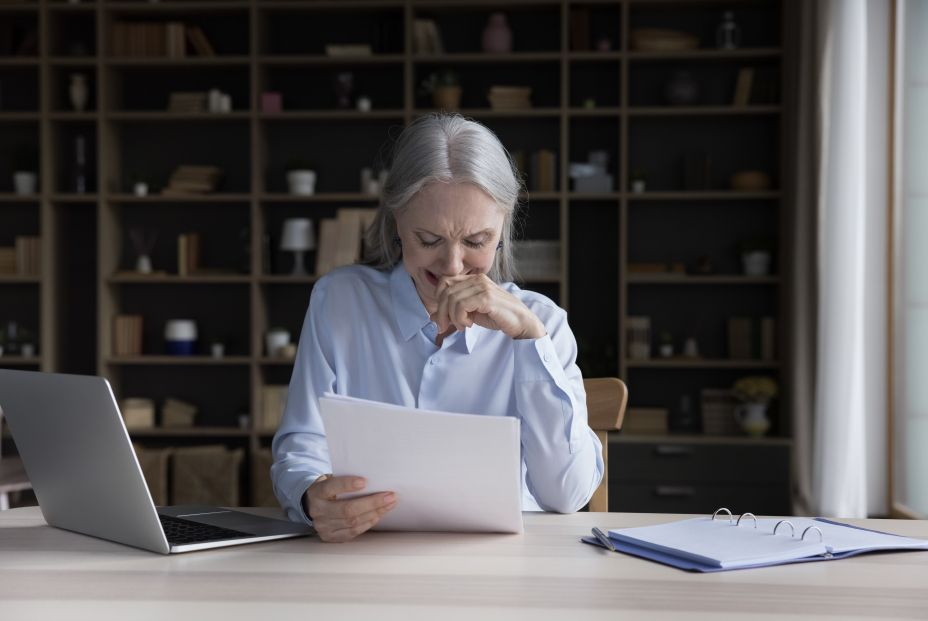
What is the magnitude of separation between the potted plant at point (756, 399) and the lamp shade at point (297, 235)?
2.04m

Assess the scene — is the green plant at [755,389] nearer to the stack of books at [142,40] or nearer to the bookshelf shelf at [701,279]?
the bookshelf shelf at [701,279]

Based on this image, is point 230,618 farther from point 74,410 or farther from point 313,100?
point 313,100

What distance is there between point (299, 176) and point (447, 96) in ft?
2.53

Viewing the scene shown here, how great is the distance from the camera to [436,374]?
1856mm

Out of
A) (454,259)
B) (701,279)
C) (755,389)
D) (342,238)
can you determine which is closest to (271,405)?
(342,238)

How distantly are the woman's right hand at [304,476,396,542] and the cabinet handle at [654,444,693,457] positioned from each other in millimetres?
3204

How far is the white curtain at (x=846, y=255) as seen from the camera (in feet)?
12.5

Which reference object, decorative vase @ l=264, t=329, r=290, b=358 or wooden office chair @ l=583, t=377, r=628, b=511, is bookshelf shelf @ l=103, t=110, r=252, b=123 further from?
wooden office chair @ l=583, t=377, r=628, b=511

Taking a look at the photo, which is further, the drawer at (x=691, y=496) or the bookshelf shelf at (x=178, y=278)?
the bookshelf shelf at (x=178, y=278)

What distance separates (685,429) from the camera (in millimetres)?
4863

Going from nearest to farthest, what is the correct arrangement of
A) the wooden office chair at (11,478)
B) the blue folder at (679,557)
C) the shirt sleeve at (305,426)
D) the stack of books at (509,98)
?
1. the blue folder at (679,557)
2. the shirt sleeve at (305,426)
3. the wooden office chair at (11,478)
4. the stack of books at (509,98)

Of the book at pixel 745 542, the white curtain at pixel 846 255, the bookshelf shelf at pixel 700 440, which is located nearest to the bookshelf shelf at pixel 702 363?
the bookshelf shelf at pixel 700 440

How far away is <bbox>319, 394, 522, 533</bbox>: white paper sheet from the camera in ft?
4.25

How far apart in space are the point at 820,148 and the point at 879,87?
1.10ft
